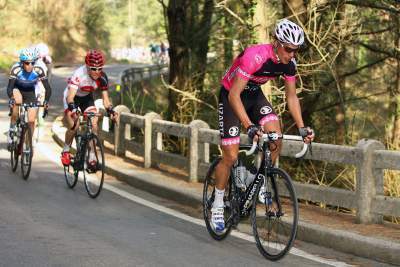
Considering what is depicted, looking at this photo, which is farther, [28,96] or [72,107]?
[28,96]

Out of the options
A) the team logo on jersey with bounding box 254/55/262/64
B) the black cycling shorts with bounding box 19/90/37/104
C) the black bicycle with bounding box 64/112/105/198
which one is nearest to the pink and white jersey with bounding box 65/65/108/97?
the black bicycle with bounding box 64/112/105/198

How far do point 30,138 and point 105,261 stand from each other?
5.73 m

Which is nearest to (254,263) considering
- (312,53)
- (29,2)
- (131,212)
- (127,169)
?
(131,212)

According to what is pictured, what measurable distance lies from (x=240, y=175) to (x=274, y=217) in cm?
73

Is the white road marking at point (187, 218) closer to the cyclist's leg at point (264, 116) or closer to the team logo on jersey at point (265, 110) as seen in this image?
the cyclist's leg at point (264, 116)

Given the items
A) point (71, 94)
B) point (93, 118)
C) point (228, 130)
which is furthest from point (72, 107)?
point (228, 130)

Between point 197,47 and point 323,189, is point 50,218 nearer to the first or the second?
point 323,189

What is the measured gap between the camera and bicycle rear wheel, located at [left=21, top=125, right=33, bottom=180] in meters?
12.1

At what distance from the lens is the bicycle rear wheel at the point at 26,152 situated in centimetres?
1208

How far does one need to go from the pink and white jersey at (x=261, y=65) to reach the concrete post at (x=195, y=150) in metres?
4.10

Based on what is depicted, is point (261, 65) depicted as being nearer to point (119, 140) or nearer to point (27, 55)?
point (27, 55)

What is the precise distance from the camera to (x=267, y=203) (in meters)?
7.26

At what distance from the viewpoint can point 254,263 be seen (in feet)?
23.0

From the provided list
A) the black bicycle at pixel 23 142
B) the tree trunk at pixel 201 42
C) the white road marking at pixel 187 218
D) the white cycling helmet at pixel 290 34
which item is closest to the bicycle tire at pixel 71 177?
the white road marking at pixel 187 218
